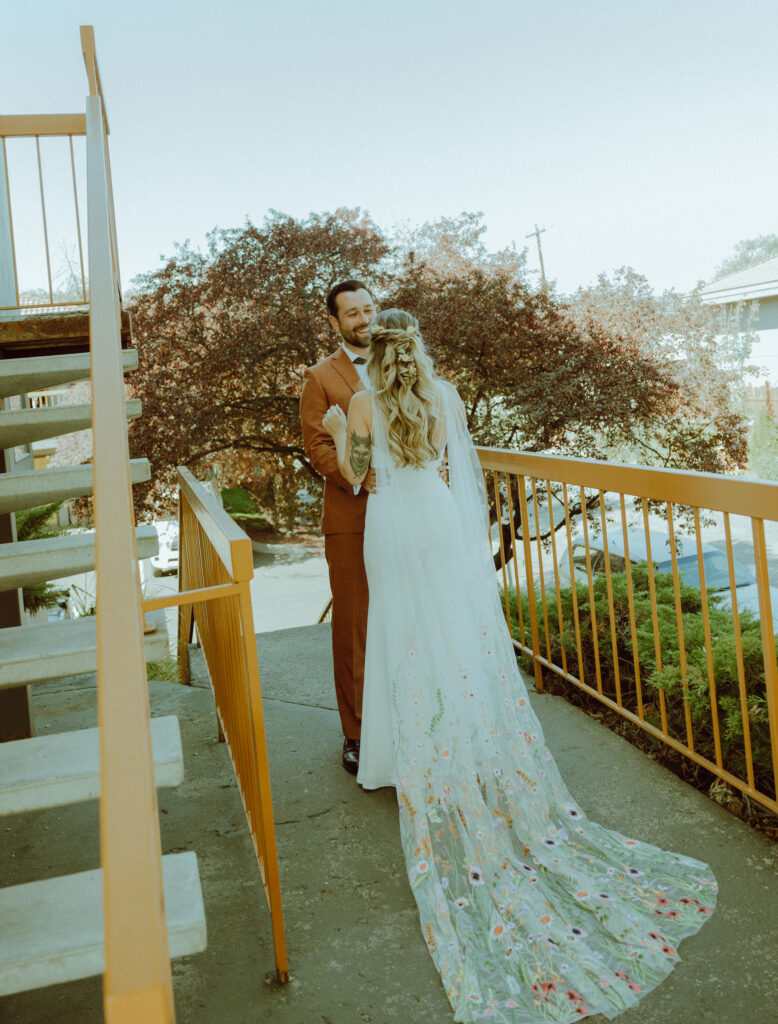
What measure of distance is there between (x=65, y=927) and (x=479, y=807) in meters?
1.10

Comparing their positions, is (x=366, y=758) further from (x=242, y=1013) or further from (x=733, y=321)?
(x=733, y=321)

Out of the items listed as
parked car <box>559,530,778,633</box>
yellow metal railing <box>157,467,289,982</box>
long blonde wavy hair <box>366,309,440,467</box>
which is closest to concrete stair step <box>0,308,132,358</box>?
yellow metal railing <box>157,467,289,982</box>

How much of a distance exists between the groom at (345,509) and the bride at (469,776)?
0.20m

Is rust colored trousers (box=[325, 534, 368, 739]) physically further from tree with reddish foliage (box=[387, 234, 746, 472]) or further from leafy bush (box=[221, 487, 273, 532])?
leafy bush (box=[221, 487, 273, 532])

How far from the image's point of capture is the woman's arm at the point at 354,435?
2.50 metres

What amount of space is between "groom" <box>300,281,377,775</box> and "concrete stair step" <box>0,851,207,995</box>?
1264mm

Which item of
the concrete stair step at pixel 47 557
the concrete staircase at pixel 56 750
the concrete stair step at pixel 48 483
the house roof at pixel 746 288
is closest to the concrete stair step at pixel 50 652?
the concrete staircase at pixel 56 750

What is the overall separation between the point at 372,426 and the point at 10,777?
1414 millimetres

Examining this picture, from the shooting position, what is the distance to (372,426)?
2498 millimetres

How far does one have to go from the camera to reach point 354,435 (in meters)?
2.52

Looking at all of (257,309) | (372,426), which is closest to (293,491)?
(257,309)

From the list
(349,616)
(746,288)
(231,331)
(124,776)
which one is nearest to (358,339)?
(349,616)

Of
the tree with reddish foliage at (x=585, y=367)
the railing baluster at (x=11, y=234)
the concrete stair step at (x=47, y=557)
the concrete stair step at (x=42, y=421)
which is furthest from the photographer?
the tree with reddish foliage at (x=585, y=367)

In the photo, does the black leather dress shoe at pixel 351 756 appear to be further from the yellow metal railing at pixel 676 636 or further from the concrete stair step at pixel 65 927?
the concrete stair step at pixel 65 927
